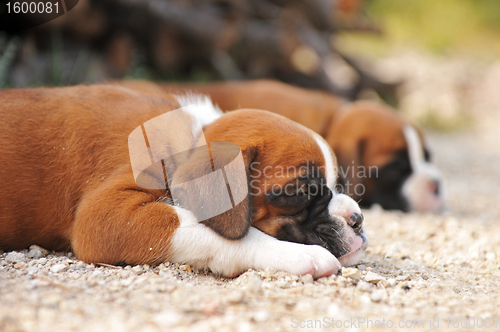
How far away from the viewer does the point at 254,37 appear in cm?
755

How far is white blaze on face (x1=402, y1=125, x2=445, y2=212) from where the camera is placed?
16.9 feet

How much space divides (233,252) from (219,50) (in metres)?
5.38

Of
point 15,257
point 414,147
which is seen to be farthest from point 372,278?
point 414,147

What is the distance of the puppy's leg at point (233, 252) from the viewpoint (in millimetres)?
2619

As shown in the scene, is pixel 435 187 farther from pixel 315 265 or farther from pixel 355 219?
pixel 315 265

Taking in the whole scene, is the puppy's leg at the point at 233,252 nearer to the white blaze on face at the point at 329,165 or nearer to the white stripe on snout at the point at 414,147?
the white blaze on face at the point at 329,165

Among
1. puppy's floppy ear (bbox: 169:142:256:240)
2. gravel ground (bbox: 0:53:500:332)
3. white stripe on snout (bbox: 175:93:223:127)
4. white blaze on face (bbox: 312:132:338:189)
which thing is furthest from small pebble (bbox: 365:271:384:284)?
white stripe on snout (bbox: 175:93:223:127)

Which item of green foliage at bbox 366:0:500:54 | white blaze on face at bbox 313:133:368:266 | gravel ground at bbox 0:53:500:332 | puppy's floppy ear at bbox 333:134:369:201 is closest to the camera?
gravel ground at bbox 0:53:500:332

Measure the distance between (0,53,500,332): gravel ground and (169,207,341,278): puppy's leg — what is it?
74 millimetres

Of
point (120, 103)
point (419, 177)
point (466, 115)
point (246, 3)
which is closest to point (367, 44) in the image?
point (466, 115)

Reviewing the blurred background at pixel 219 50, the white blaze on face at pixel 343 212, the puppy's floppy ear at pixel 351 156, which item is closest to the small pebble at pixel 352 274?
the white blaze on face at pixel 343 212

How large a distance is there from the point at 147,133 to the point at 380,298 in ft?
5.51

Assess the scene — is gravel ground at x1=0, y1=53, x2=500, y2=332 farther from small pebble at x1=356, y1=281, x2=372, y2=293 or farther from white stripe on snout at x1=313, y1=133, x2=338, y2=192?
white stripe on snout at x1=313, y1=133, x2=338, y2=192

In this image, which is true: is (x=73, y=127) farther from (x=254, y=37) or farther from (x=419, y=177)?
(x=254, y=37)
